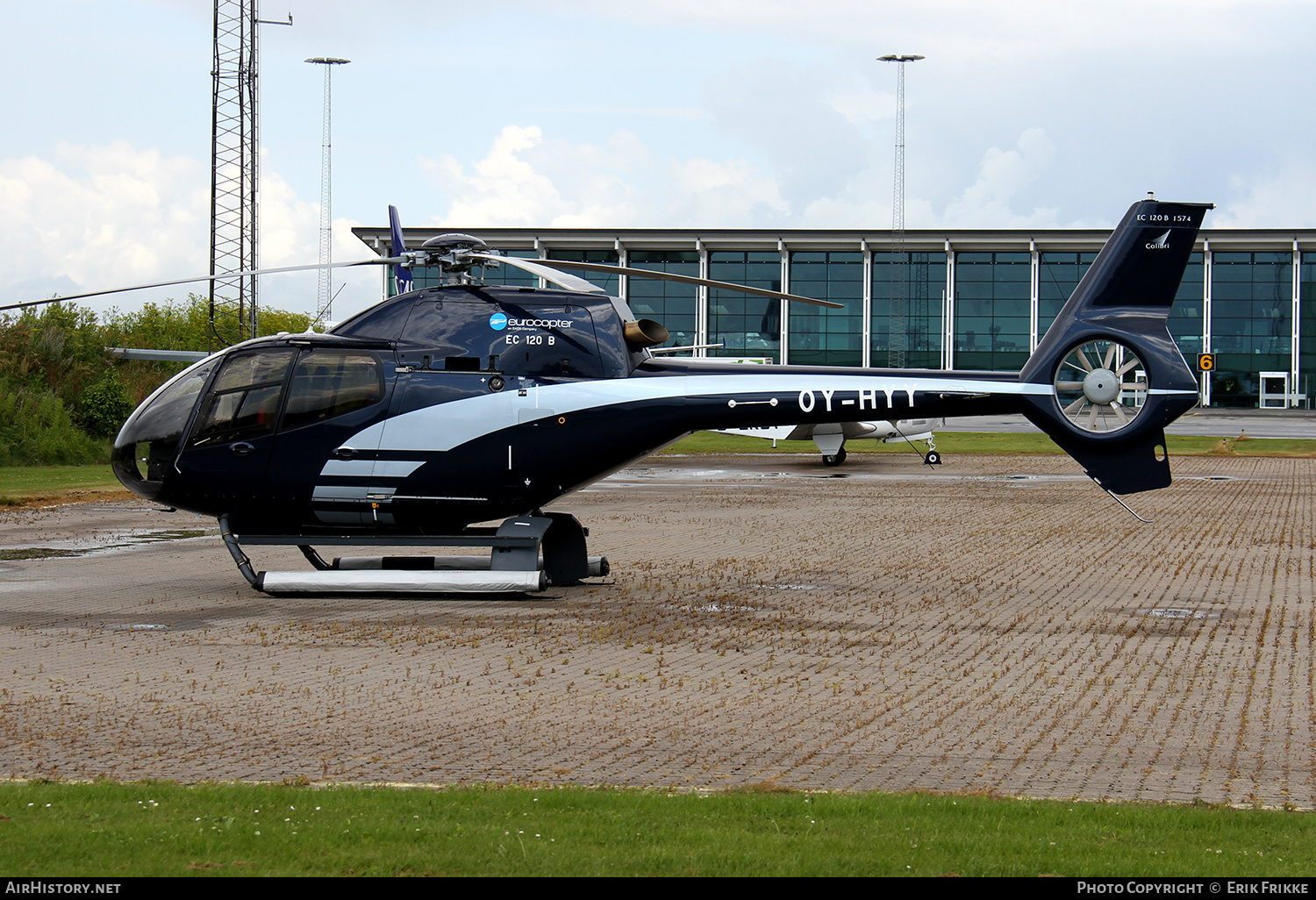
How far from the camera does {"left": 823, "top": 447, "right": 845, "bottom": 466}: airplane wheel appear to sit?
3962 centimetres

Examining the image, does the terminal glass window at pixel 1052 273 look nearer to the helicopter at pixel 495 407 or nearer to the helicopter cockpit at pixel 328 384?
the helicopter at pixel 495 407

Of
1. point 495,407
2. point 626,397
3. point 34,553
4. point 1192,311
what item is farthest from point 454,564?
point 1192,311

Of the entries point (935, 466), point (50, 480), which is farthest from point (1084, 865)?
point (935, 466)

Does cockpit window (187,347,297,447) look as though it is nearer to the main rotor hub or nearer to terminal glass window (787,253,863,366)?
the main rotor hub

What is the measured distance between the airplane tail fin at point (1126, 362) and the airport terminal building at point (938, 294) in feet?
210

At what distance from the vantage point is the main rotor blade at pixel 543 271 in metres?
14.1

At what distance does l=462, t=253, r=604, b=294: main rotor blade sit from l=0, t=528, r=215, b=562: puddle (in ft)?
28.2

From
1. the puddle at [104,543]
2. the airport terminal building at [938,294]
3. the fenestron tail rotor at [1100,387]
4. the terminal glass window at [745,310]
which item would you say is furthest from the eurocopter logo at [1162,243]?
the terminal glass window at [745,310]

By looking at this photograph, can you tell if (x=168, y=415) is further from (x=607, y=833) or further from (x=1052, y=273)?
(x=1052, y=273)

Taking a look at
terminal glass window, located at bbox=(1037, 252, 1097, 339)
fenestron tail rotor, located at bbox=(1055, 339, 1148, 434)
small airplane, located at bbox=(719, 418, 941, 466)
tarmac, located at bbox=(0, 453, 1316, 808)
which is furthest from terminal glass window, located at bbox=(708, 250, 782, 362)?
fenestron tail rotor, located at bbox=(1055, 339, 1148, 434)

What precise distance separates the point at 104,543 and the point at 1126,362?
15.7 metres

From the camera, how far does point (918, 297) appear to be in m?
82.9
